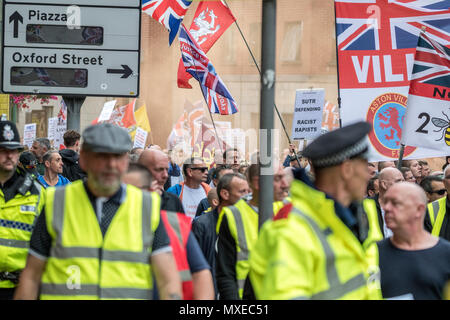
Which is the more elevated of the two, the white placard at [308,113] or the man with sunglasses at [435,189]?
the white placard at [308,113]

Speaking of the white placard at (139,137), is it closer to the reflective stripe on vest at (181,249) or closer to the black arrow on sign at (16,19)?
the black arrow on sign at (16,19)

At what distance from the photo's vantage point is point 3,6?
767cm

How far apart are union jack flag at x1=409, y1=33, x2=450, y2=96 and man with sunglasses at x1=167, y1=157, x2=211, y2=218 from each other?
258cm

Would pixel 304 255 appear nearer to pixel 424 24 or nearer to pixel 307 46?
pixel 424 24

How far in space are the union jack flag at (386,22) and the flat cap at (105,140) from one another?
20.7 feet

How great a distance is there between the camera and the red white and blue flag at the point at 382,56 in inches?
376

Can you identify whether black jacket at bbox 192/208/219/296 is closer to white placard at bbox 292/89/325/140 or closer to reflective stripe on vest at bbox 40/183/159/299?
reflective stripe on vest at bbox 40/183/159/299

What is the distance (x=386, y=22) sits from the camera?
9789 mm

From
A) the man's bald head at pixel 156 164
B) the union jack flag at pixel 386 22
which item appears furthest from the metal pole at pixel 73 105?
the union jack flag at pixel 386 22

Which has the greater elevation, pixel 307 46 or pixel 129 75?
pixel 307 46

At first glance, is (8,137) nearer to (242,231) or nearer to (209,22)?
(242,231)

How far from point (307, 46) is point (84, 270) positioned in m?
33.5
